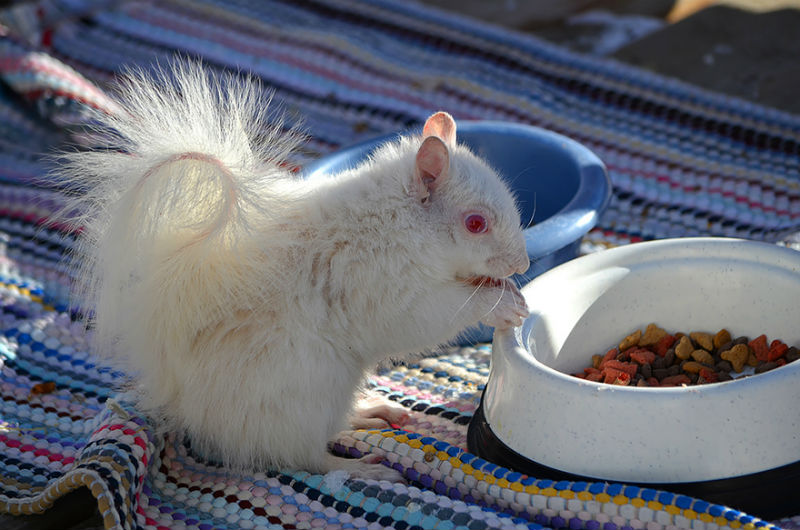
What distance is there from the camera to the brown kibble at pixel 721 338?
184cm

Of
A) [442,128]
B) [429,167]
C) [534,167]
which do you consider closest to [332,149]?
[534,167]

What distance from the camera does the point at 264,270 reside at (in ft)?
5.52

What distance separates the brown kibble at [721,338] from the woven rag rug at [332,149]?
0.44m

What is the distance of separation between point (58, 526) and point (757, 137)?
230cm

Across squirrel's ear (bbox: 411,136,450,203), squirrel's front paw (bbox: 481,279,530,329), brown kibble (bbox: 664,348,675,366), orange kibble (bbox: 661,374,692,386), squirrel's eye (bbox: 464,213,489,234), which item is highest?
squirrel's ear (bbox: 411,136,450,203)

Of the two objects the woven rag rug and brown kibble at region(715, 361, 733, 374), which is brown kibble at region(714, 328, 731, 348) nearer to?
brown kibble at region(715, 361, 733, 374)

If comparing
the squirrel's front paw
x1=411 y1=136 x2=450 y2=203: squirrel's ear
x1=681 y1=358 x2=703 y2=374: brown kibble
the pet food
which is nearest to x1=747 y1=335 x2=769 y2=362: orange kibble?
the pet food

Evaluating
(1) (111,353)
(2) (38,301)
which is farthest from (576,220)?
(2) (38,301)

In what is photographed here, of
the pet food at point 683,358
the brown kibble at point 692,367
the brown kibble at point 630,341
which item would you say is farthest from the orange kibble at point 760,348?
the brown kibble at point 630,341

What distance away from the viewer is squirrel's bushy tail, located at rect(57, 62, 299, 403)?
1.60m

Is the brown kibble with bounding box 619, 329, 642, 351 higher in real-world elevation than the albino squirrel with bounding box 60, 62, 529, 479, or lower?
lower

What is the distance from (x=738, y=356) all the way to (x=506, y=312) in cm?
48

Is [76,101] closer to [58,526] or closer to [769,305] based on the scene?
[58,526]

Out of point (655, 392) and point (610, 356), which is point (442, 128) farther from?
point (655, 392)
